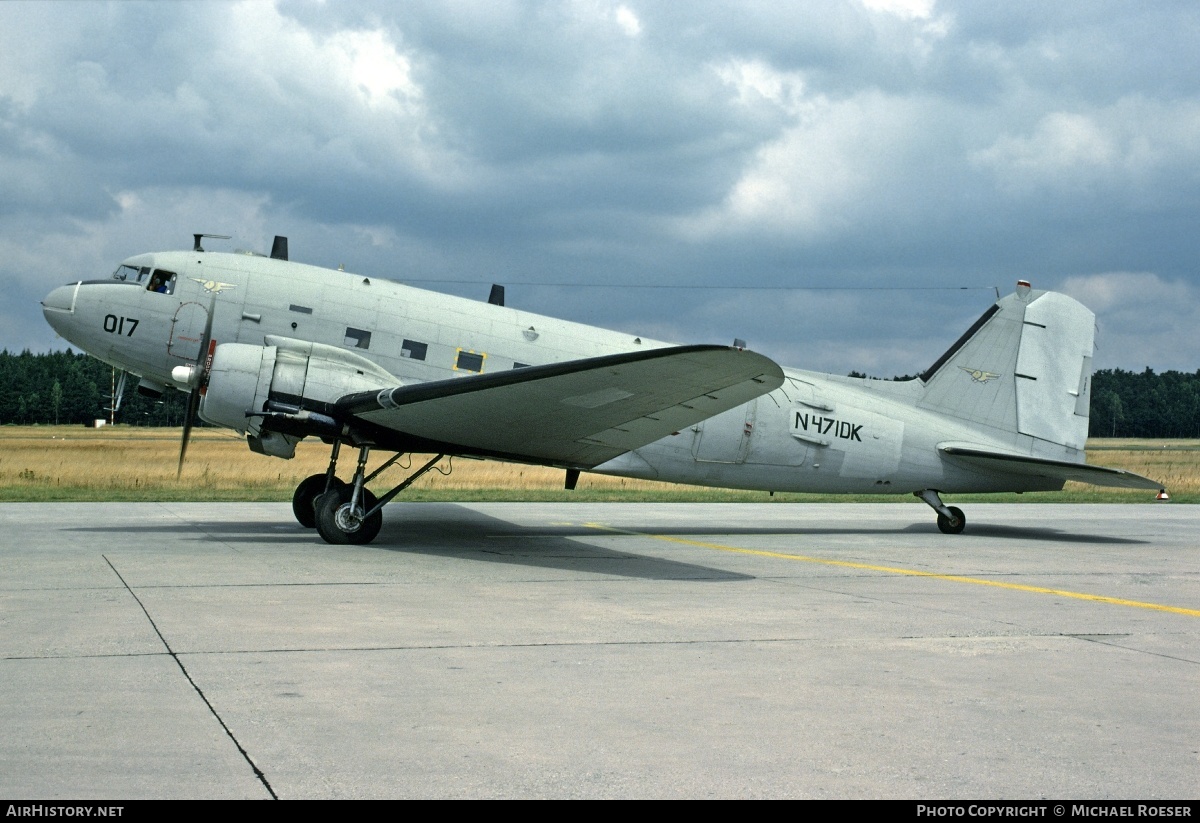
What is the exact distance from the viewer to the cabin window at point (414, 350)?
15891 millimetres

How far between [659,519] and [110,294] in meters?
11.0

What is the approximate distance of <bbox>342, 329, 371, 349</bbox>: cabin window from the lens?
51.3ft

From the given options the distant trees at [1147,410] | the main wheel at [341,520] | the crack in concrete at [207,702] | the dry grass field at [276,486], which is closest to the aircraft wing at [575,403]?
the main wheel at [341,520]

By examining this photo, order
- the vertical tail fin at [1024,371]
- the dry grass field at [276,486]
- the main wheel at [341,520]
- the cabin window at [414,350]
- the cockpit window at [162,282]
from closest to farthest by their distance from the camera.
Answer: the main wheel at [341,520]
the cockpit window at [162,282]
the cabin window at [414,350]
the vertical tail fin at [1024,371]
the dry grass field at [276,486]

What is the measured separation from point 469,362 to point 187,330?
4.20 metres

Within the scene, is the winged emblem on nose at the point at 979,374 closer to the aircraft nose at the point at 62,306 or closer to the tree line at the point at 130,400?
the aircraft nose at the point at 62,306

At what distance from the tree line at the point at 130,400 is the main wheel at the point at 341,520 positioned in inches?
4114

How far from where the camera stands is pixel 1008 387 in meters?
19.6

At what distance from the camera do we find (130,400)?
13588 cm

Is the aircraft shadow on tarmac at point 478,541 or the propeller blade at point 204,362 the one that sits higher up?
the propeller blade at point 204,362

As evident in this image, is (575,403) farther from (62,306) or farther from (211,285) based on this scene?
(62,306)

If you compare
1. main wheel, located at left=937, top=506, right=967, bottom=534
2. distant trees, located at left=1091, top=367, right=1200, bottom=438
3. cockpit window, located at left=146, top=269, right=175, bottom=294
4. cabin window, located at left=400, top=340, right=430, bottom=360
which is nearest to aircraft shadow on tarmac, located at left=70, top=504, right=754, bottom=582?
cabin window, located at left=400, top=340, right=430, bottom=360

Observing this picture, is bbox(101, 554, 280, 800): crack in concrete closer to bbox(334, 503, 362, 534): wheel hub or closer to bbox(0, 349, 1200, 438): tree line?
bbox(334, 503, 362, 534): wheel hub

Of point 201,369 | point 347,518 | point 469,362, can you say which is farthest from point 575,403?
point 201,369
